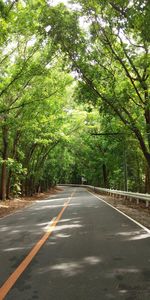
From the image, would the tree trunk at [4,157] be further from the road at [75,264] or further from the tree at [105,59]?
the road at [75,264]

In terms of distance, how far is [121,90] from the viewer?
74.7 feet

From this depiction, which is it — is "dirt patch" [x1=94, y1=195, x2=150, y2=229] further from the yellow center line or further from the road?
the yellow center line

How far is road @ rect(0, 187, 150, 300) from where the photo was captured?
18.0 ft

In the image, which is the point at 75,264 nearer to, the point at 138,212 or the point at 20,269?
the point at 20,269

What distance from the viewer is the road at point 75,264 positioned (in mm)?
5473

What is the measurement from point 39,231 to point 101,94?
506 inches

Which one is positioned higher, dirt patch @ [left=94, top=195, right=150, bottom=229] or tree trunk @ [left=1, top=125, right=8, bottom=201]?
tree trunk @ [left=1, top=125, right=8, bottom=201]

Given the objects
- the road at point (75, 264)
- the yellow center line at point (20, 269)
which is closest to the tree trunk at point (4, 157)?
the road at point (75, 264)

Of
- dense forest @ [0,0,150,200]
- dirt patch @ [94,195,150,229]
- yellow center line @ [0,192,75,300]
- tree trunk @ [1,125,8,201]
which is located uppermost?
dense forest @ [0,0,150,200]

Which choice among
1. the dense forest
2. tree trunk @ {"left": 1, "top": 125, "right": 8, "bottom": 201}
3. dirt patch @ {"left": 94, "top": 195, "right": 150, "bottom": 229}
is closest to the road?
dirt patch @ {"left": 94, "top": 195, "right": 150, "bottom": 229}

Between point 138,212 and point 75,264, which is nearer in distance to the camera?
point 75,264

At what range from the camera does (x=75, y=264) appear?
718 cm

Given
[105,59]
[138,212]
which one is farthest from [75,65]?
[138,212]

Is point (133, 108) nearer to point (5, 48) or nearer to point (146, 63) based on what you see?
point (146, 63)
